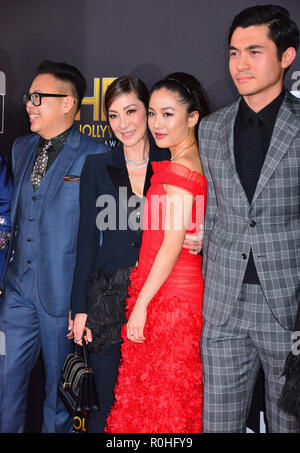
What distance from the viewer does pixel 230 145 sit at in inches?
97.6

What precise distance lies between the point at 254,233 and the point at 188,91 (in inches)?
33.5

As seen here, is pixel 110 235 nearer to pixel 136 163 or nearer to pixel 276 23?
pixel 136 163

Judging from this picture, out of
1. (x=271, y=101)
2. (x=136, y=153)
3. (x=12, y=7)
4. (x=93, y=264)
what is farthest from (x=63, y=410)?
(x=12, y=7)

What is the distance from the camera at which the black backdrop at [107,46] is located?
3.40 m

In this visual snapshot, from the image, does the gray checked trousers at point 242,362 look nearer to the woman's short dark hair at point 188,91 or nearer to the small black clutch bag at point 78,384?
the small black clutch bag at point 78,384

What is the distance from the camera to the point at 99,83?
12.2ft

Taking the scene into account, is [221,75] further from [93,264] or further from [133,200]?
[93,264]

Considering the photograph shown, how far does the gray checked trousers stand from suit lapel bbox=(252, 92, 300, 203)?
19.8 inches

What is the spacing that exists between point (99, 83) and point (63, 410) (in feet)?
7.21

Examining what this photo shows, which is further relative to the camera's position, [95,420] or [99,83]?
[99,83]

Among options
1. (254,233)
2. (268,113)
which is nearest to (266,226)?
(254,233)

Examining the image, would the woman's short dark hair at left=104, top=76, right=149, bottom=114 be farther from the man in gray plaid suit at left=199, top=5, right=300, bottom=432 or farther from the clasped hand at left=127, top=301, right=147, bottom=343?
the clasped hand at left=127, top=301, right=147, bottom=343

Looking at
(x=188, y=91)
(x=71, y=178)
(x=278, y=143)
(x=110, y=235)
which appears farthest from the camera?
(x=71, y=178)

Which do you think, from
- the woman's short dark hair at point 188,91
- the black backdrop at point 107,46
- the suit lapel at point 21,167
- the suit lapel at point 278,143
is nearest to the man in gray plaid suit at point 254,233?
the suit lapel at point 278,143
